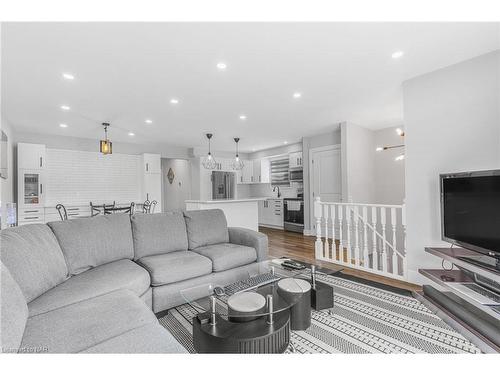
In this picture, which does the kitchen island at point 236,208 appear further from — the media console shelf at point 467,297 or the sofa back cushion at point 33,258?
the media console shelf at point 467,297

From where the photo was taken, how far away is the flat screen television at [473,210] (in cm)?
192

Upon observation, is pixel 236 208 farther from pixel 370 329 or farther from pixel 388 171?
pixel 388 171

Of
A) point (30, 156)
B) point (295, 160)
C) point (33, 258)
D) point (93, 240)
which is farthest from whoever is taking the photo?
point (295, 160)

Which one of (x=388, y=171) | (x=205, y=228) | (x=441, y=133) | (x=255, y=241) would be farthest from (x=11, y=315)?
(x=388, y=171)

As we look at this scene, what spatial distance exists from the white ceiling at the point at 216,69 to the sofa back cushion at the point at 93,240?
5.09 ft

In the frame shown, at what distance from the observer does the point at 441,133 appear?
Answer: 2.63m

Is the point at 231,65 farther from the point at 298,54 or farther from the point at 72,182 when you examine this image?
the point at 72,182

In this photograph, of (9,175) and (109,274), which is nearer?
(109,274)

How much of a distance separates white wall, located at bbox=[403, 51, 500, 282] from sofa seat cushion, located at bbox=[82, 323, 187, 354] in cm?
285

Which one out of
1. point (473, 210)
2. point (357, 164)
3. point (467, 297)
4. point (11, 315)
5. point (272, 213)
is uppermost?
point (357, 164)

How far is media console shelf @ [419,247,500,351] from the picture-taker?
1670mm

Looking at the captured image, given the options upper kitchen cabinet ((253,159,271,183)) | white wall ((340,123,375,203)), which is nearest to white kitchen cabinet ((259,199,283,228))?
upper kitchen cabinet ((253,159,271,183))

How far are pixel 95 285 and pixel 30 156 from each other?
4.57m
